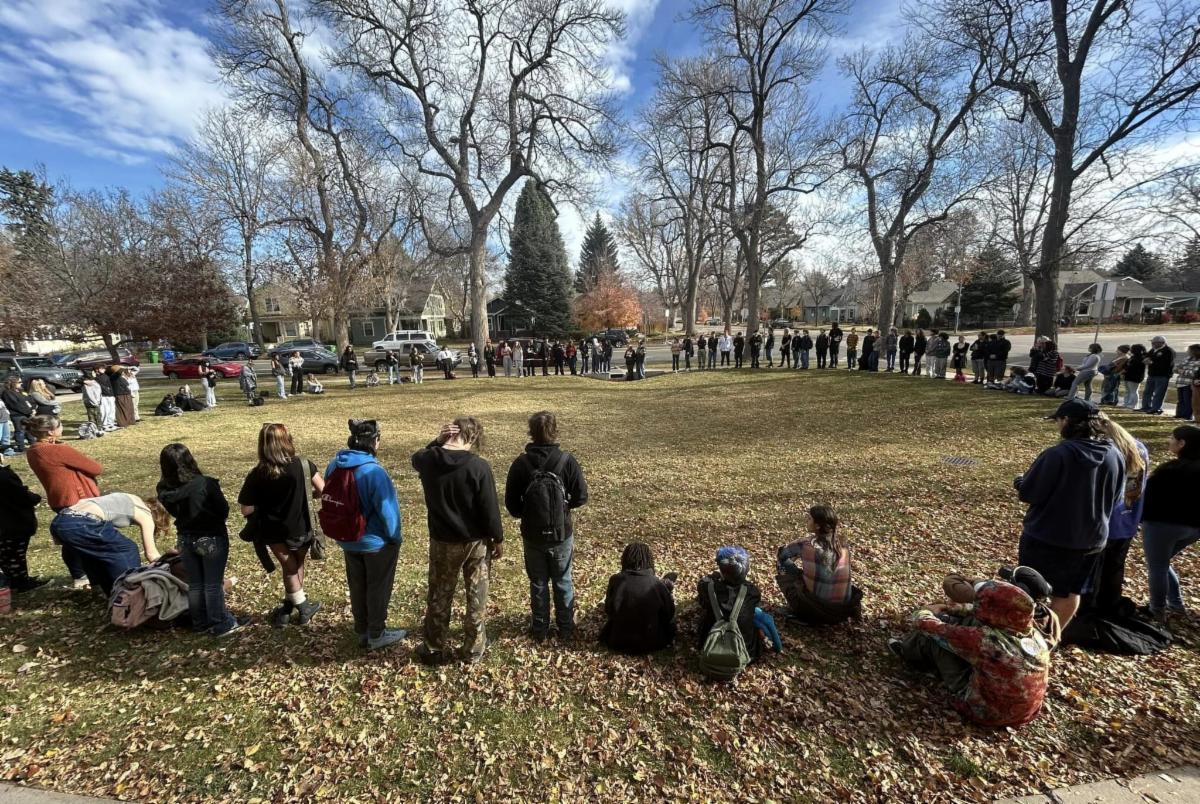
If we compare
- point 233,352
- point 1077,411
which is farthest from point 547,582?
point 233,352

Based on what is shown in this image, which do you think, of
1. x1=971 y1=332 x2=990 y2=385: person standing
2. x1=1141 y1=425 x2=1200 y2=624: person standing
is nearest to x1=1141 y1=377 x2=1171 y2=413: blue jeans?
x1=971 y1=332 x2=990 y2=385: person standing

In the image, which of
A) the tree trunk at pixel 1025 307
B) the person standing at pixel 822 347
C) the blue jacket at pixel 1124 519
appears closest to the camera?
the blue jacket at pixel 1124 519

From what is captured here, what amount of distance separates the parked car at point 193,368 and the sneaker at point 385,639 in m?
25.5

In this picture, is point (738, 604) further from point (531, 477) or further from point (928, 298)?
point (928, 298)

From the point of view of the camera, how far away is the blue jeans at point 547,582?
3783 millimetres

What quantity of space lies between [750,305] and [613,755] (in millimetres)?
24281

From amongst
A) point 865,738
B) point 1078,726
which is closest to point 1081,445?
point 1078,726

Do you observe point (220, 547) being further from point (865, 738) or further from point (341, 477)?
point (865, 738)

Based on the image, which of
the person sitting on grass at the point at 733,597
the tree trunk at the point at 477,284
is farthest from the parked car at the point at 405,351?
the person sitting on grass at the point at 733,597

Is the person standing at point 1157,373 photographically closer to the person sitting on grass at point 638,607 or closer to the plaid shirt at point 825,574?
the plaid shirt at point 825,574

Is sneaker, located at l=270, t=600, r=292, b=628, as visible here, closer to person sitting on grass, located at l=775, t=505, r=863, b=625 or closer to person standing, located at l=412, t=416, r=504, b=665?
person standing, located at l=412, t=416, r=504, b=665

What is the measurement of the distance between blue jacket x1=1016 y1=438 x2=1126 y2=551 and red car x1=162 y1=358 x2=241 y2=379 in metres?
29.0

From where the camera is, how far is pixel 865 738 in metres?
3.05

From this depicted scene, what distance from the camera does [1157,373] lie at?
10148mm
